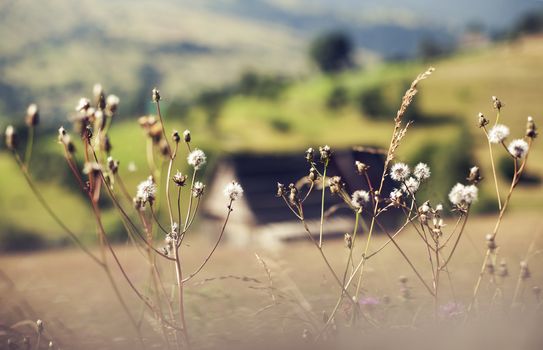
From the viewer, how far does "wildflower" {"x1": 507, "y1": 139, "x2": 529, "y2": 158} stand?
8.30 feet

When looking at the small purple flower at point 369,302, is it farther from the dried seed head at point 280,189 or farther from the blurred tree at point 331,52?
the blurred tree at point 331,52

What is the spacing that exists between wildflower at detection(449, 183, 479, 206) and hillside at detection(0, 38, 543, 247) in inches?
2200

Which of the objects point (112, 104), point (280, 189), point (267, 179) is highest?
point (267, 179)

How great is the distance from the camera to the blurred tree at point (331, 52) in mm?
146875

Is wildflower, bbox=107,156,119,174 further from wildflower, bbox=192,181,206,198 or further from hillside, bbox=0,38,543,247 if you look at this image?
hillside, bbox=0,38,543,247

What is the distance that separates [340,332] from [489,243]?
2.72 ft

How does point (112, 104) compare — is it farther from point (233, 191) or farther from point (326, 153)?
point (326, 153)

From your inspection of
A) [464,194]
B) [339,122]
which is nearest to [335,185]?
[464,194]

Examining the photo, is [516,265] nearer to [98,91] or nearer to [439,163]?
[98,91]

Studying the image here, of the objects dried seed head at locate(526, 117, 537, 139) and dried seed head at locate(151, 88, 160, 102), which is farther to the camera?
dried seed head at locate(151, 88, 160, 102)

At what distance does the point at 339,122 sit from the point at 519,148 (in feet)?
318

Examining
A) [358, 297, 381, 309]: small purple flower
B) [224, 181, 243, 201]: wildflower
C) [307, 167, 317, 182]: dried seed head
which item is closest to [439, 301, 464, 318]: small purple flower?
[358, 297, 381, 309]: small purple flower

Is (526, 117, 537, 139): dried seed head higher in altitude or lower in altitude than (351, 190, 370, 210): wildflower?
higher

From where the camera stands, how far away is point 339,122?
98.6 metres
